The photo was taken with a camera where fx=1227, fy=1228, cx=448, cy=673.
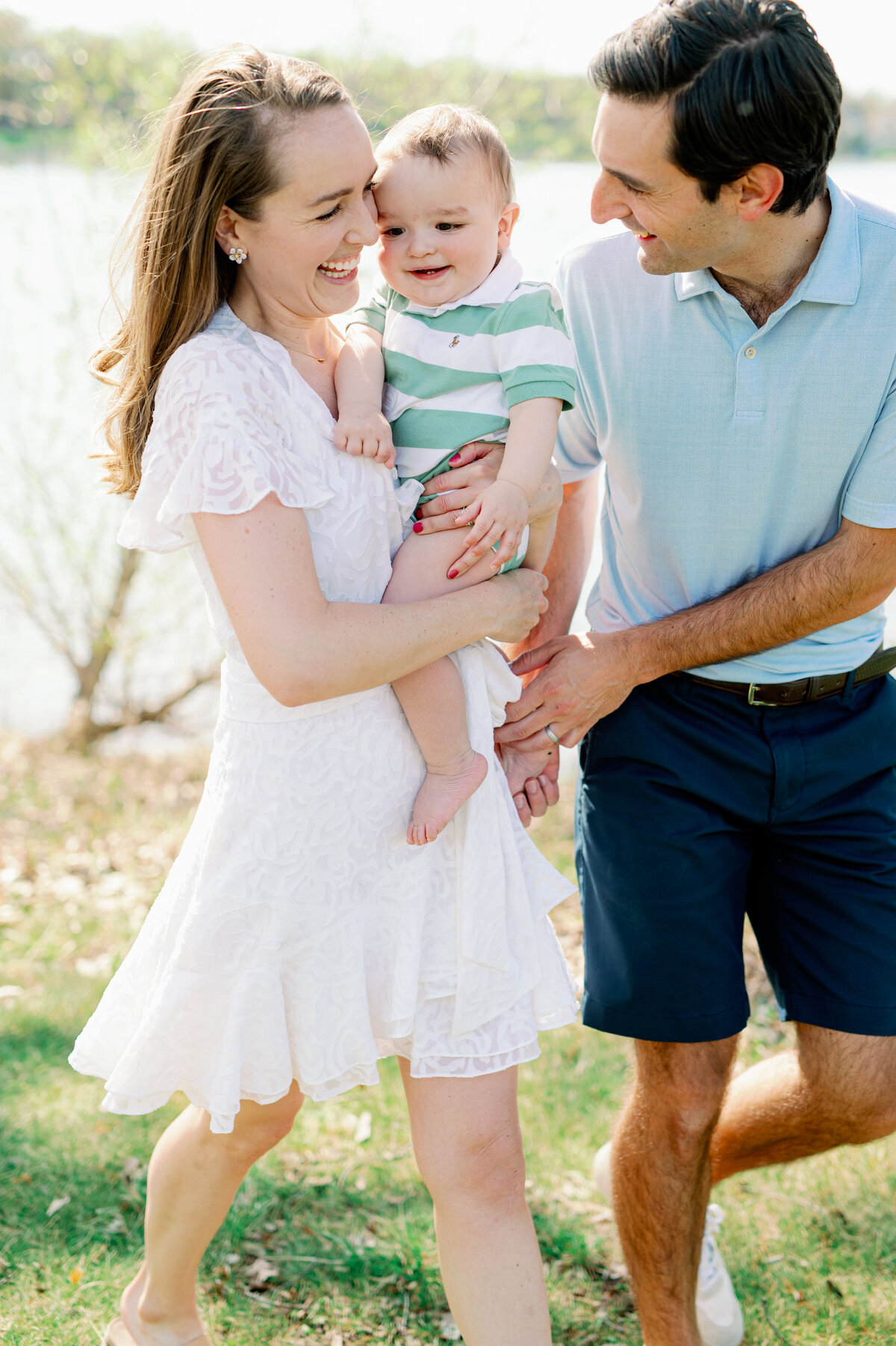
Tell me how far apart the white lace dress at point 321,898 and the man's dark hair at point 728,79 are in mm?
786

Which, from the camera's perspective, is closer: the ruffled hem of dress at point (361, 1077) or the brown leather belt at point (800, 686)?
the ruffled hem of dress at point (361, 1077)

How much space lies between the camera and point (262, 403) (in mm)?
1807

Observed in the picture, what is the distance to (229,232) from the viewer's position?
1867mm

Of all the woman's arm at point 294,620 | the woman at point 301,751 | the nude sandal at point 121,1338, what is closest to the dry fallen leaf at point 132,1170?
the nude sandal at point 121,1338

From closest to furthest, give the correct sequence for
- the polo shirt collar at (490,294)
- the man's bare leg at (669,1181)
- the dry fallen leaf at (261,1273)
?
the polo shirt collar at (490,294), the man's bare leg at (669,1181), the dry fallen leaf at (261,1273)

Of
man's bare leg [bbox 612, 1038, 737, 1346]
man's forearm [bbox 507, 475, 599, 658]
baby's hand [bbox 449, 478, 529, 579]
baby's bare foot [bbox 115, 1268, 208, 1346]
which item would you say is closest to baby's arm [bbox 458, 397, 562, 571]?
baby's hand [bbox 449, 478, 529, 579]

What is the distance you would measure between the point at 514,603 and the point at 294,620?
424mm

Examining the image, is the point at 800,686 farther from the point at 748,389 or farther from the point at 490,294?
the point at 490,294

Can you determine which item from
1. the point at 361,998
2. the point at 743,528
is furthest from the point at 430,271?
the point at 361,998

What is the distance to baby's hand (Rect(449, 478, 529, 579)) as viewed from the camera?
6.43 feet

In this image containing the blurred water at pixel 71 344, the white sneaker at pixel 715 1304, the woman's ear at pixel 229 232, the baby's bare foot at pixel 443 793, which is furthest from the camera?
the blurred water at pixel 71 344

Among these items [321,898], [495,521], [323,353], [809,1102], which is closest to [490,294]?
[323,353]

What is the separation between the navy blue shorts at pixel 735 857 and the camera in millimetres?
2375

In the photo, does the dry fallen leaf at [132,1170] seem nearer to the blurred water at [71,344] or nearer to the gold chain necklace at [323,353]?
the gold chain necklace at [323,353]
